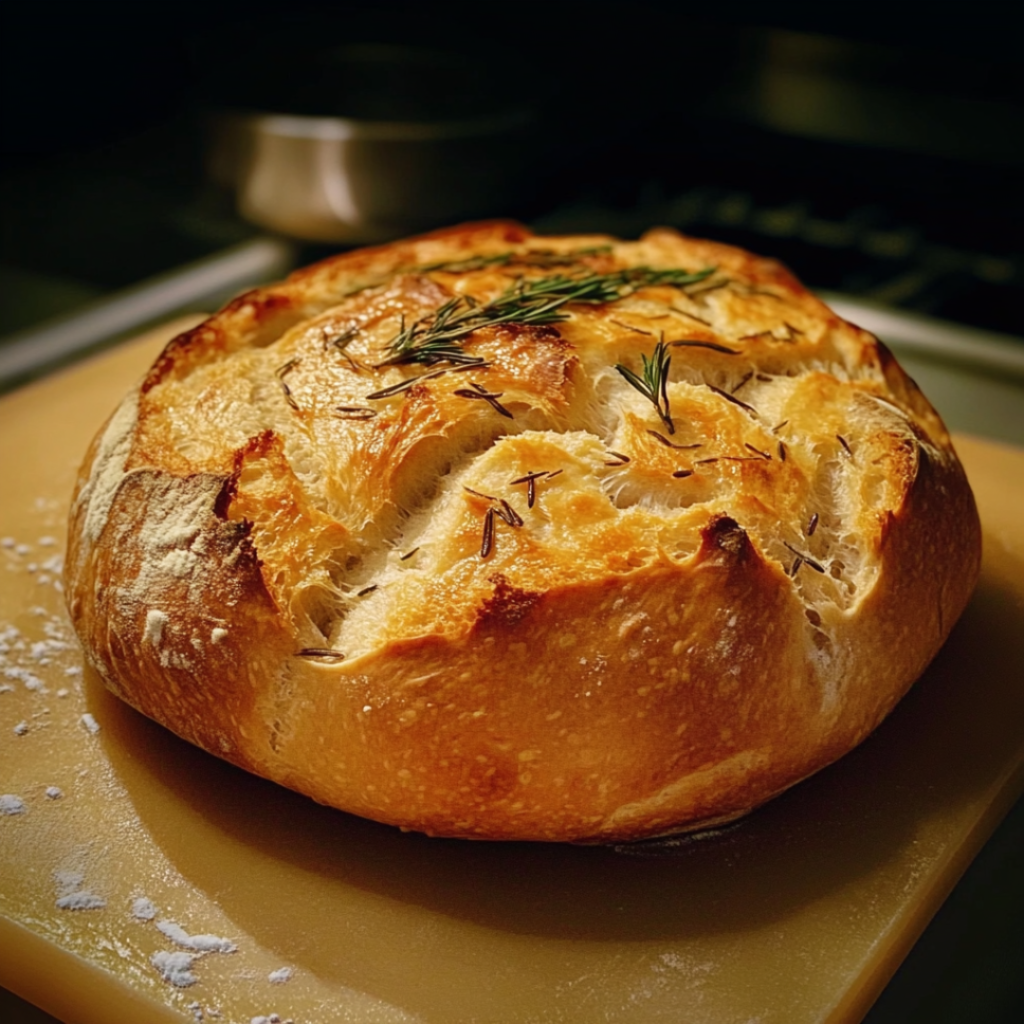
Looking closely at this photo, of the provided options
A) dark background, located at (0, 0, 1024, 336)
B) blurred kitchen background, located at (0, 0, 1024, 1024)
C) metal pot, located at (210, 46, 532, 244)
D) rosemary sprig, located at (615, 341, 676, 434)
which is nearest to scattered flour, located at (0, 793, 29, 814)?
rosemary sprig, located at (615, 341, 676, 434)

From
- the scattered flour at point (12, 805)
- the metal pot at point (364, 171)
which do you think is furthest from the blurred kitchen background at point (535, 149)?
the scattered flour at point (12, 805)

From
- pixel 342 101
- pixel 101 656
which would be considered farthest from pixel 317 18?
pixel 101 656

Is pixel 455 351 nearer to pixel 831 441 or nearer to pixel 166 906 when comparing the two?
pixel 831 441

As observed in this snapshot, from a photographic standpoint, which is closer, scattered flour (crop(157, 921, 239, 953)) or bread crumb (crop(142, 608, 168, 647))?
scattered flour (crop(157, 921, 239, 953))

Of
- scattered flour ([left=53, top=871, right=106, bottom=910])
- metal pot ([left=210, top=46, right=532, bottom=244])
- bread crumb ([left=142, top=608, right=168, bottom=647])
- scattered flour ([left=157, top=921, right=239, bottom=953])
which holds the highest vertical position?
metal pot ([left=210, top=46, right=532, bottom=244])

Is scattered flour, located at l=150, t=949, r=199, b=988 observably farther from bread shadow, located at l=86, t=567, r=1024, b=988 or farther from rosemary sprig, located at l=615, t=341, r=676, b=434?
rosemary sprig, located at l=615, t=341, r=676, b=434

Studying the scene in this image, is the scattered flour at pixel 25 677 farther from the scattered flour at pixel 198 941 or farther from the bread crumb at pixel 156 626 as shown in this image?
the scattered flour at pixel 198 941

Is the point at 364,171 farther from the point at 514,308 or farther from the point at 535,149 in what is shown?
the point at 514,308
